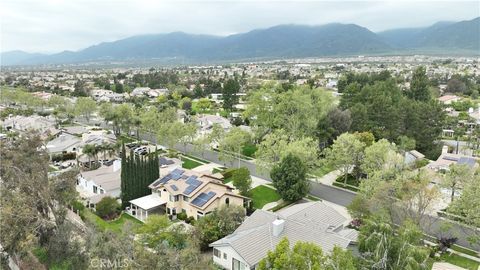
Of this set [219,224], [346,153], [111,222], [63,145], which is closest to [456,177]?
[346,153]

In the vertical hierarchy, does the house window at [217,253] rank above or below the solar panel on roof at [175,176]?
below

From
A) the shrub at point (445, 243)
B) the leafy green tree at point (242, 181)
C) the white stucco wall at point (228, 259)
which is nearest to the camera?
the white stucco wall at point (228, 259)

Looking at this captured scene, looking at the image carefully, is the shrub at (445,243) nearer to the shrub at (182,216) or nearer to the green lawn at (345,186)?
the green lawn at (345,186)

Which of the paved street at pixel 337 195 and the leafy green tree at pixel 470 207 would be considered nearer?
the leafy green tree at pixel 470 207

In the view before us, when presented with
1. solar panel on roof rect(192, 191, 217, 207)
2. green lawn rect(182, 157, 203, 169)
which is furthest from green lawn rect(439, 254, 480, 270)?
green lawn rect(182, 157, 203, 169)

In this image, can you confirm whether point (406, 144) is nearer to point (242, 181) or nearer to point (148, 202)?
point (242, 181)

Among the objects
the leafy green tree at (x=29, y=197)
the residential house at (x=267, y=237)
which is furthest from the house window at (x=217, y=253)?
the leafy green tree at (x=29, y=197)
